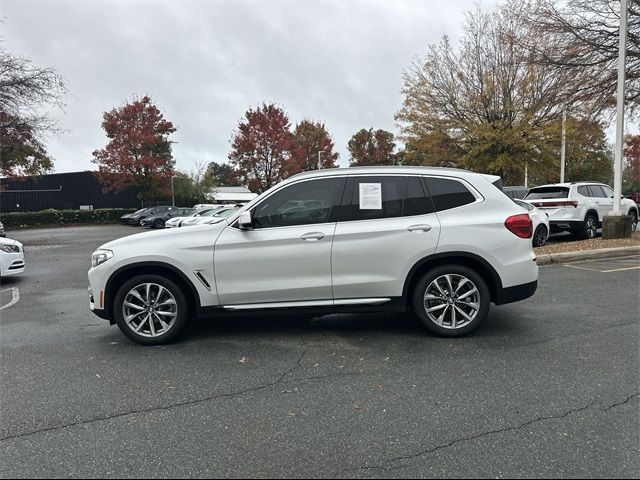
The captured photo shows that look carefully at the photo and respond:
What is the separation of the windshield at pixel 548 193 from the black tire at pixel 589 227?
3.11 ft

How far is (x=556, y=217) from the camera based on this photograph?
12516mm

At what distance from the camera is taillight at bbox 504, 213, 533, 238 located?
4.76 meters

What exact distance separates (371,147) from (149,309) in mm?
60058

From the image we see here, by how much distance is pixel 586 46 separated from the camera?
14.1 meters

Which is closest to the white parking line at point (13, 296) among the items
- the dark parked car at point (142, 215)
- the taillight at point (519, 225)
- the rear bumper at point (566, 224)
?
the taillight at point (519, 225)

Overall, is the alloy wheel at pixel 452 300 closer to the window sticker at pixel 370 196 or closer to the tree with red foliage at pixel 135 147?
the window sticker at pixel 370 196

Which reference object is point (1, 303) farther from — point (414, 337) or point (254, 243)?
point (414, 337)

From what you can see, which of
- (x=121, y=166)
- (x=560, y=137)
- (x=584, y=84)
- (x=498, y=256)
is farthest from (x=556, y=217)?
(x=121, y=166)

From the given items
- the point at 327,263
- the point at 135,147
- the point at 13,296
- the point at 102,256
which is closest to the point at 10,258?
the point at 13,296

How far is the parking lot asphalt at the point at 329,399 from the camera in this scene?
2713 mm

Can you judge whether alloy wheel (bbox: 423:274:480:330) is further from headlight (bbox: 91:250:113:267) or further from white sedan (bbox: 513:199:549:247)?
white sedan (bbox: 513:199:549:247)

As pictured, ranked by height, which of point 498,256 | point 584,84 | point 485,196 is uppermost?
point 584,84

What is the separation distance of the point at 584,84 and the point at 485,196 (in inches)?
511

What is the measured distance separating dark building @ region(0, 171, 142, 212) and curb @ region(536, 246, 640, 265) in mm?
45715
